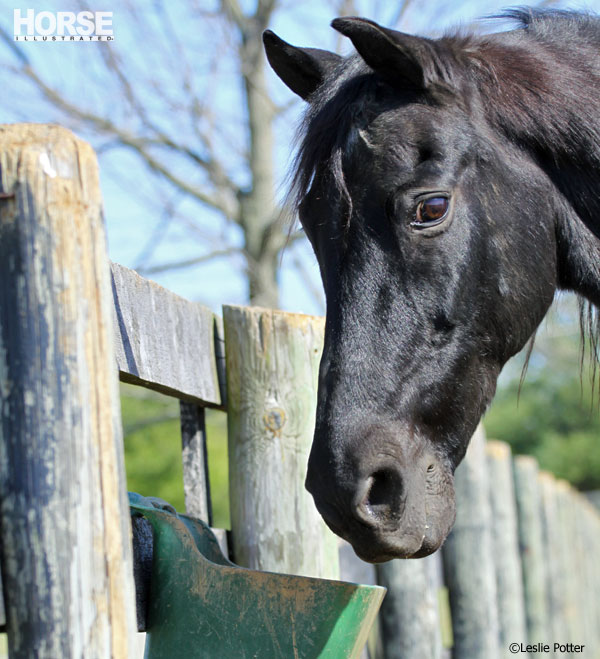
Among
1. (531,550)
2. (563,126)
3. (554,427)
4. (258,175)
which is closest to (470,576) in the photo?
(531,550)

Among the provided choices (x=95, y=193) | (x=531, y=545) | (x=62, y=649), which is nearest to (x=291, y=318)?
(x=95, y=193)

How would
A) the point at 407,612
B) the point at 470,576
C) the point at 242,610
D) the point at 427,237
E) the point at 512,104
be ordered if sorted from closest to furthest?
the point at 242,610, the point at 427,237, the point at 512,104, the point at 407,612, the point at 470,576

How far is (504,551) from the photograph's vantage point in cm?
574

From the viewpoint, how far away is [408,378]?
1954mm

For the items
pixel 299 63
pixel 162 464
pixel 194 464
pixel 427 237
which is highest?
pixel 299 63

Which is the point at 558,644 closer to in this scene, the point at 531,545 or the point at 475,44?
the point at 531,545

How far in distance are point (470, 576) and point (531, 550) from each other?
229 cm

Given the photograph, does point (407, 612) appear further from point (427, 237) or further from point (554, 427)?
point (554, 427)

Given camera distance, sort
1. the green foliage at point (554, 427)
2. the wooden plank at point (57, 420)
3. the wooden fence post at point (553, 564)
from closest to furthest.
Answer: the wooden plank at point (57, 420) → the wooden fence post at point (553, 564) → the green foliage at point (554, 427)

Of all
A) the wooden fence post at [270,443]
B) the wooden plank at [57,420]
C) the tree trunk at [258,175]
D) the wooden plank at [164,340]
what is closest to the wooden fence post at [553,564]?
the tree trunk at [258,175]

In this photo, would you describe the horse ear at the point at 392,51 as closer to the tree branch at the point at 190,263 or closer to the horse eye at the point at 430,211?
the horse eye at the point at 430,211

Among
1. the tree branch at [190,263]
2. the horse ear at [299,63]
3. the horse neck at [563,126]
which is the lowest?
the horse neck at [563,126]

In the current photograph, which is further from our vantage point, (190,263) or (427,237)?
(190,263)

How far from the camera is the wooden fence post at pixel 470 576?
4.52 m
